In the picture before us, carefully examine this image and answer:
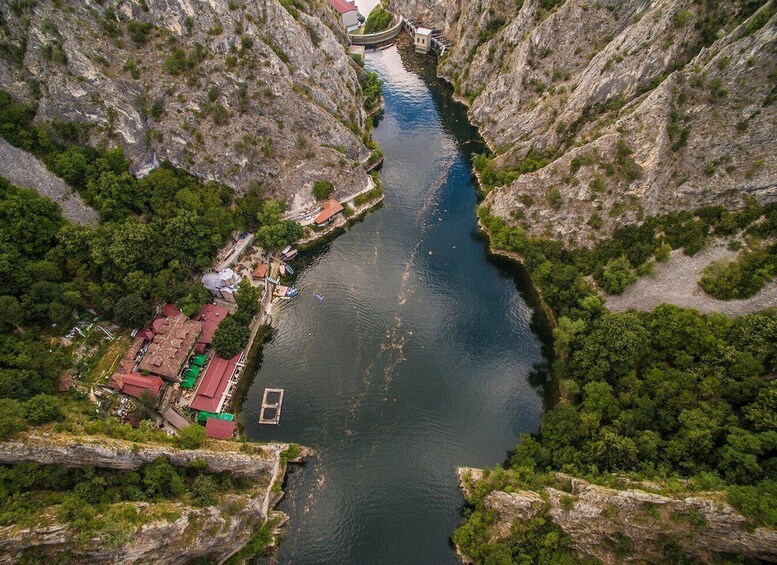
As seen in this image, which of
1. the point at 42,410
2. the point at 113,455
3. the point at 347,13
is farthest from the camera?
the point at 347,13

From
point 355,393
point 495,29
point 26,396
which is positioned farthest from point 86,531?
point 495,29

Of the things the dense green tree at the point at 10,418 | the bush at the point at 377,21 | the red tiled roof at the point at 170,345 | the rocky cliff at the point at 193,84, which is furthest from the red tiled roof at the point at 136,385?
the bush at the point at 377,21

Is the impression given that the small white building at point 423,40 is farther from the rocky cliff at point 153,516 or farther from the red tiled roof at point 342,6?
the rocky cliff at point 153,516

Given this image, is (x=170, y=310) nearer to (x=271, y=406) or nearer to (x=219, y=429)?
(x=219, y=429)

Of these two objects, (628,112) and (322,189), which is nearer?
(628,112)

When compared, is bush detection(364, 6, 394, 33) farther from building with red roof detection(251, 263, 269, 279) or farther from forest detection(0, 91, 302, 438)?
building with red roof detection(251, 263, 269, 279)

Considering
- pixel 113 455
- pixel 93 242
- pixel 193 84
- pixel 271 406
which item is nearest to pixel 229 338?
pixel 271 406
